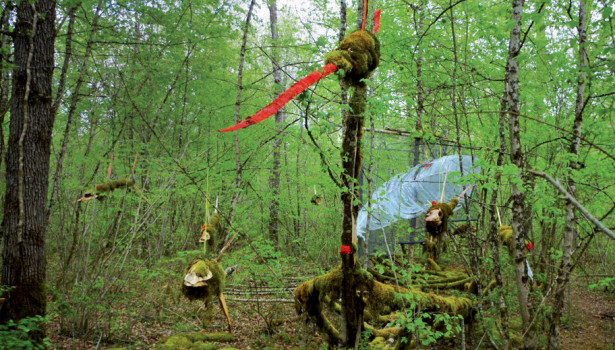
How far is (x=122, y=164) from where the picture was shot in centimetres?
690

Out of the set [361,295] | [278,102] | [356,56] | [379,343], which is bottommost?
[379,343]

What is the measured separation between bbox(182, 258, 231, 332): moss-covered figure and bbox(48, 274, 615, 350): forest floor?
2047 mm

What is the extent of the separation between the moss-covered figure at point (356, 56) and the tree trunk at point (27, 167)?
12.6 feet

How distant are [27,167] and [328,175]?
3992 mm

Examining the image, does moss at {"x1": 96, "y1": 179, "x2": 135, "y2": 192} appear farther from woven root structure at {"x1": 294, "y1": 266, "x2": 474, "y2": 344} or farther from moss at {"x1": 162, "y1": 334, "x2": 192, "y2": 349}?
woven root structure at {"x1": 294, "y1": 266, "x2": 474, "y2": 344}

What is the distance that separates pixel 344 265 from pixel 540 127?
337 centimetres

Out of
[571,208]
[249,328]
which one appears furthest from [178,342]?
[571,208]

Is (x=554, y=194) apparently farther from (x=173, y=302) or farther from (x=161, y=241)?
(x=173, y=302)

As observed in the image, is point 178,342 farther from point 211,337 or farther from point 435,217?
point 435,217

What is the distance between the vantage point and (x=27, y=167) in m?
4.27

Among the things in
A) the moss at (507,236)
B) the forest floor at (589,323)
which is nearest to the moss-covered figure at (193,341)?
the moss at (507,236)

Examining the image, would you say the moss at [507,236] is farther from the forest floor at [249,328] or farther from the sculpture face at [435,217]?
the forest floor at [249,328]

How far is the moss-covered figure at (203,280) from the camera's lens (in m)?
3.06

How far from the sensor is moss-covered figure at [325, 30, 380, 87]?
7.88ft
